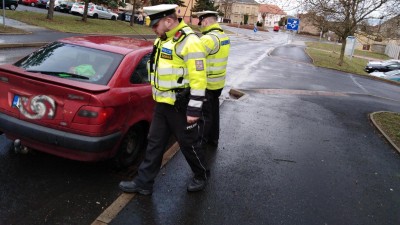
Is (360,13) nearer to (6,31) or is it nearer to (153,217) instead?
(6,31)

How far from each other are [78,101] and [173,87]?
959 millimetres

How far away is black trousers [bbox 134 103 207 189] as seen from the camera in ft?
11.9

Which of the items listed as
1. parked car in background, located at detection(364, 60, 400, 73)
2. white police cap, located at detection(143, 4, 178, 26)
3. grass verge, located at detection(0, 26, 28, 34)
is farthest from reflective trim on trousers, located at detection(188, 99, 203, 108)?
parked car in background, located at detection(364, 60, 400, 73)

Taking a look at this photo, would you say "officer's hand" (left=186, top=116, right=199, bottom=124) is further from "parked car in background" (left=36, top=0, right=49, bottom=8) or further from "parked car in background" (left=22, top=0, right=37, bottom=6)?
"parked car in background" (left=22, top=0, right=37, bottom=6)

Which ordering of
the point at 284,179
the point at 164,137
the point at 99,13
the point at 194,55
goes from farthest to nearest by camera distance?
the point at 99,13 < the point at 284,179 < the point at 164,137 < the point at 194,55

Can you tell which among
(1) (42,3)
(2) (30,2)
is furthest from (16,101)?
(2) (30,2)

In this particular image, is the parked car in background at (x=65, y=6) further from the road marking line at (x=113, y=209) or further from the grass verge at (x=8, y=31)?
the road marking line at (x=113, y=209)

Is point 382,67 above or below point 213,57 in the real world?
below

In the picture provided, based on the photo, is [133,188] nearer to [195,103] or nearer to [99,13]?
[195,103]

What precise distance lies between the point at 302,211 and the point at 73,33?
1995cm

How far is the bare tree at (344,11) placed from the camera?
2188 centimetres

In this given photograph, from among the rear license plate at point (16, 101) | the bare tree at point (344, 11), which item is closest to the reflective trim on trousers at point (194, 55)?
the rear license plate at point (16, 101)

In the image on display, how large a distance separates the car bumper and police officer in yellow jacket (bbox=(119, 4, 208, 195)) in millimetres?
428

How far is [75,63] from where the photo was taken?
4164 mm
